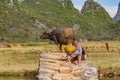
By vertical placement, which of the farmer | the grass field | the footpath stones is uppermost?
the farmer

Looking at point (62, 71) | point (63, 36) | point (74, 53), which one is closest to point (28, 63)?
point (63, 36)

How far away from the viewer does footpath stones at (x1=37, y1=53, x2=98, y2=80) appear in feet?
108

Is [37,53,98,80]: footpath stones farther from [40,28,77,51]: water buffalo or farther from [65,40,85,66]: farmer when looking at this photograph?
[40,28,77,51]: water buffalo

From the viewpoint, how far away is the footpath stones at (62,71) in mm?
33062

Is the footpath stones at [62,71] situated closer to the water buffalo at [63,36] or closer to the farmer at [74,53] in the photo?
the farmer at [74,53]

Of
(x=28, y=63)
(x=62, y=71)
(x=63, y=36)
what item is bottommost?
(x=28, y=63)

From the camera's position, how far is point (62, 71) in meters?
33.9

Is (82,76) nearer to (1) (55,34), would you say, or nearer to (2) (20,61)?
(1) (55,34)

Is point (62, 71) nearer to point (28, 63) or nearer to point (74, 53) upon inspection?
point (74, 53)

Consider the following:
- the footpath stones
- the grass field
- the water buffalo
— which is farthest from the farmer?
the water buffalo

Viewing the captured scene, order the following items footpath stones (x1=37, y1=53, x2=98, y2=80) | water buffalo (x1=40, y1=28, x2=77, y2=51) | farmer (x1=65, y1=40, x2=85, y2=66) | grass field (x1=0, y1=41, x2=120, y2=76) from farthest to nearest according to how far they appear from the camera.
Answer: water buffalo (x1=40, y1=28, x2=77, y2=51) < grass field (x1=0, y1=41, x2=120, y2=76) < farmer (x1=65, y1=40, x2=85, y2=66) < footpath stones (x1=37, y1=53, x2=98, y2=80)

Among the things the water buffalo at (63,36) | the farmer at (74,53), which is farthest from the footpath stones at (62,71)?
the water buffalo at (63,36)

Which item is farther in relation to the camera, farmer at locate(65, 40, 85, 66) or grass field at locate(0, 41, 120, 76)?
grass field at locate(0, 41, 120, 76)

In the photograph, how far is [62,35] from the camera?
50.2 meters
